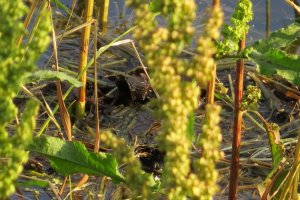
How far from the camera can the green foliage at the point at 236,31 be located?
1582 mm

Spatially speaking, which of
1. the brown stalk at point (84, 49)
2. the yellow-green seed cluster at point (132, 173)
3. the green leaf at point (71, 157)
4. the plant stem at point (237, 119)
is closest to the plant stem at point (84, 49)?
the brown stalk at point (84, 49)

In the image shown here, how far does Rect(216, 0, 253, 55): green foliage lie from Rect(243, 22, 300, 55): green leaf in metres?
0.13

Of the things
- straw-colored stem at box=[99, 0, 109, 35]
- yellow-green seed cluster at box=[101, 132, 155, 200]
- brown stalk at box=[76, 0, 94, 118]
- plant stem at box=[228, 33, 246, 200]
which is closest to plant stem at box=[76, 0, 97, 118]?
brown stalk at box=[76, 0, 94, 118]

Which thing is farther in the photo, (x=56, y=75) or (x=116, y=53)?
(x=116, y=53)

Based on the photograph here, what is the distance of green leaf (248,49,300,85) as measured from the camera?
5.40 ft

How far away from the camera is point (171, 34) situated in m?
0.95

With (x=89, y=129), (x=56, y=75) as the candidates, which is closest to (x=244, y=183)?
(x=89, y=129)

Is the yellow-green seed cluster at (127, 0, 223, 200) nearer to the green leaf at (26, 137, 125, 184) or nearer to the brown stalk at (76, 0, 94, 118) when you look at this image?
the green leaf at (26, 137, 125, 184)

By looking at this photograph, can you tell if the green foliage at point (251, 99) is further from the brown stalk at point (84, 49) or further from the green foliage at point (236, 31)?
the brown stalk at point (84, 49)

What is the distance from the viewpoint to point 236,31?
1.58 m

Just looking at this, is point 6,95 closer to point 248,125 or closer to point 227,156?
point 227,156

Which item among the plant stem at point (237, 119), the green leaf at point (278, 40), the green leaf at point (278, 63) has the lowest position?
the plant stem at point (237, 119)

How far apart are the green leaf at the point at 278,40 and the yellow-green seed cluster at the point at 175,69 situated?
2.65 ft

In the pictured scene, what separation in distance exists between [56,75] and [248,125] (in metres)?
1.47
